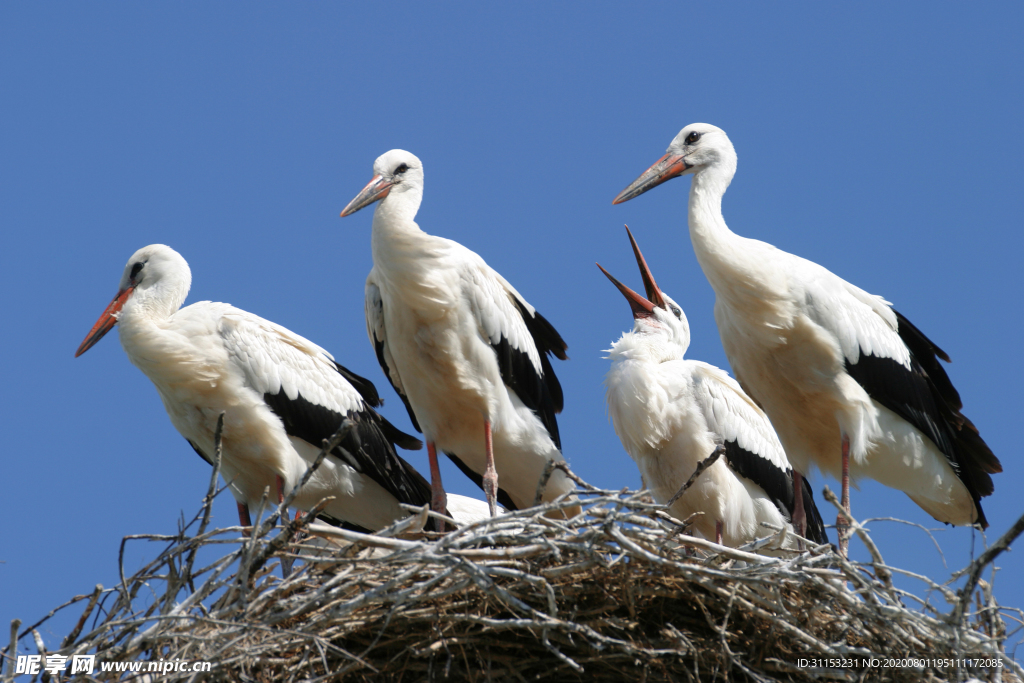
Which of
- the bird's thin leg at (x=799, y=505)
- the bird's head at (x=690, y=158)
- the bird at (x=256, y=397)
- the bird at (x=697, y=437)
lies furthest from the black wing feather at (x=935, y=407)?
the bird at (x=256, y=397)

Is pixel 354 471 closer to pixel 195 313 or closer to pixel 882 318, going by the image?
pixel 195 313

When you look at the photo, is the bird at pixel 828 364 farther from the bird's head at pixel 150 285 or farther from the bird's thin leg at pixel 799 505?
the bird's head at pixel 150 285

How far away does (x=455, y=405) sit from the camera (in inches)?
263

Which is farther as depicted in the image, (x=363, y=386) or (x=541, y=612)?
(x=363, y=386)

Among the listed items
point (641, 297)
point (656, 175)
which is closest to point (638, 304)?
point (641, 297)

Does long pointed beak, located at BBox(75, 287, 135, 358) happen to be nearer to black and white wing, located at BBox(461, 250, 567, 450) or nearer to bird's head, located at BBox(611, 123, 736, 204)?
black and white wing, located at BBox(461, 250, 567, 450)

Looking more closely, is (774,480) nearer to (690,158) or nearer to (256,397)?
(690,158)

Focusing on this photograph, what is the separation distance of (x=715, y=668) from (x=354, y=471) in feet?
10.3

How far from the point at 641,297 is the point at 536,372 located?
2.73 ft

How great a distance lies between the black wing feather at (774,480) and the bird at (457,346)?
3.22ft

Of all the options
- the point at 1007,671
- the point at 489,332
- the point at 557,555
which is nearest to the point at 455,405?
the point at 489,332

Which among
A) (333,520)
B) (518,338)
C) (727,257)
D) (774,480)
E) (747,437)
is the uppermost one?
(727,257)

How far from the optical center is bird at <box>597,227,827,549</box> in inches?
257

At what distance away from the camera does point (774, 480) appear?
685 cm
